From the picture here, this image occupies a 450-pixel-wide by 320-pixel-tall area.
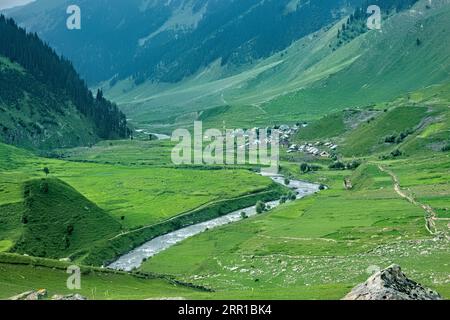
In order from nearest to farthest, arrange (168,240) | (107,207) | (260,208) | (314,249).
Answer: (314,249)
(168,240)
(260,208)
(107,207)

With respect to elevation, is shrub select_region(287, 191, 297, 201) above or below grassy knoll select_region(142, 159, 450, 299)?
above

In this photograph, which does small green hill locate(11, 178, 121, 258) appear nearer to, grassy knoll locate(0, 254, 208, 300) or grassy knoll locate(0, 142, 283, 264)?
grassy knoll locate(0, 142, 283, 264)

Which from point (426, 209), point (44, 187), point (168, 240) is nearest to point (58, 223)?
point (44, 187)

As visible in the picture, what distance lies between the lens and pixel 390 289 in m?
35.2

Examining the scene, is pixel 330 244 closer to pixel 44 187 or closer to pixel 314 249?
pixel 314 249

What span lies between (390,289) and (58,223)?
89760 millimetres

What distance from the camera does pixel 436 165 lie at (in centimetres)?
16425

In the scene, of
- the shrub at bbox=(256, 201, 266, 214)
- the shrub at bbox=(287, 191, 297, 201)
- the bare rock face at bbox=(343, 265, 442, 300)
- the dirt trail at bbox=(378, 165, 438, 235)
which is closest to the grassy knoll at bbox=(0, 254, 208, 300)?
the bare rock face at bbox=(343, 265, 442, 300)

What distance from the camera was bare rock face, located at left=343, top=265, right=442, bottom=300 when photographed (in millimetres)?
34875

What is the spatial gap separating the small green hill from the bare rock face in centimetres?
7748

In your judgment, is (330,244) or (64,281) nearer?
(64,281)
